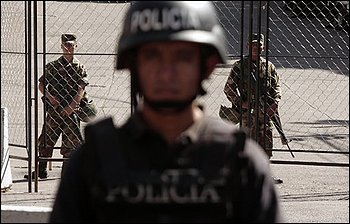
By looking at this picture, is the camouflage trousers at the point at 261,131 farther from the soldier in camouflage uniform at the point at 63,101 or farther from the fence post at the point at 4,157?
the fence post at the point at 4,157

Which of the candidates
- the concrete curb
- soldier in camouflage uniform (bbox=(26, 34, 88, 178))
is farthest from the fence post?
the concrete curb

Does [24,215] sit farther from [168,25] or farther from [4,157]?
[168,25]

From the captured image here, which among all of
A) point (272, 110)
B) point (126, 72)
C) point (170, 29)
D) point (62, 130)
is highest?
point (170, 29)

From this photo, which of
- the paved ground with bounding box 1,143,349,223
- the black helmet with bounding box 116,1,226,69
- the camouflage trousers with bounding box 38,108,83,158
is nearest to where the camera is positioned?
the black helmet with bounding box 116,1,226,69

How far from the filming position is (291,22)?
21.6m

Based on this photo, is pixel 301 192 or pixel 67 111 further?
pixel 67 111

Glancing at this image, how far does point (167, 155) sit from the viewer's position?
2645mm

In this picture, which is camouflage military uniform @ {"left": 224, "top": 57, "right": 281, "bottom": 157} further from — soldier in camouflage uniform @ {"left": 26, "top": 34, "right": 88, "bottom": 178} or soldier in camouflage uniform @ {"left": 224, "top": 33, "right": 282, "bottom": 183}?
soldier in camouflage uniform @ {"left": 26, "top": 34, "right": 88, "bottom": 178}

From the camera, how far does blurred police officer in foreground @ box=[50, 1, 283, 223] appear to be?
8.59 ft

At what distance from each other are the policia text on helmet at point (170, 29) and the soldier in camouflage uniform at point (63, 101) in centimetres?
673

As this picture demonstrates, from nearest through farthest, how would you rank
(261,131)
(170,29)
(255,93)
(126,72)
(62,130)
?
(170,29)
(255,93)
(261,131)
(62,130)
(126,72)

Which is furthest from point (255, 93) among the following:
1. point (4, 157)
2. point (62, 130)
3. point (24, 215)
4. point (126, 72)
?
point (126, 72)

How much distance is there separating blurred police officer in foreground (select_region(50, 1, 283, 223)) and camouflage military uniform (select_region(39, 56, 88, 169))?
672 centimetres

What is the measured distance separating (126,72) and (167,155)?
36.0 ft
